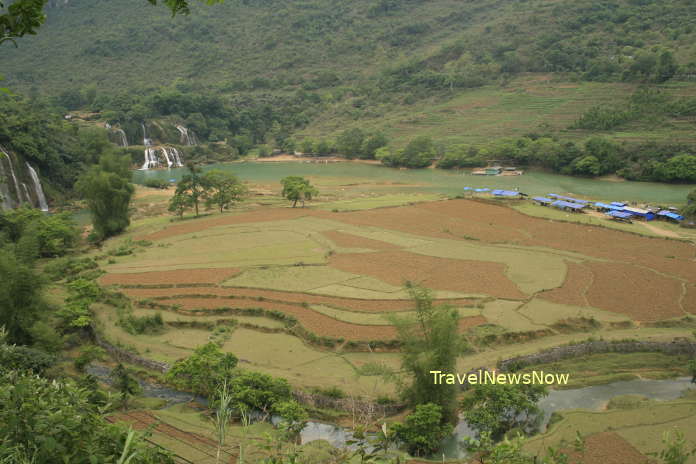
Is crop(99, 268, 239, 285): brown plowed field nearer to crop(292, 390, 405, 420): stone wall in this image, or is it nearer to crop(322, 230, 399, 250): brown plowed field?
crop(322, 230, 399, 250): brown plowed field

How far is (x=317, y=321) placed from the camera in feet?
74.3

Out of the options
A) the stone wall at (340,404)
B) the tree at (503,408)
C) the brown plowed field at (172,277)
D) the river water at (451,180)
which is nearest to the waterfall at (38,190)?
the river water at (451,180)

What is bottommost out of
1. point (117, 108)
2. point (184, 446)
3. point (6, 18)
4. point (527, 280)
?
point (527, 280)

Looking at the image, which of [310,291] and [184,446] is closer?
[184,446]

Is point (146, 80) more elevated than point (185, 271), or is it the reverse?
point (146, 80)

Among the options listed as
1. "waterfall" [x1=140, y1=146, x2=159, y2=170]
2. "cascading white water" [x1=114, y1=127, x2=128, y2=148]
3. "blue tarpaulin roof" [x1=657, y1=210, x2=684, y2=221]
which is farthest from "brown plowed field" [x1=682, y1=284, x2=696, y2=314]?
"cascading white water" [x1=114, y1=127, x2=128, y2=148]

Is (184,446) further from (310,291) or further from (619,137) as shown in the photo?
(619,137)

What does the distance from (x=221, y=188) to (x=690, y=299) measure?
37229 millimetres

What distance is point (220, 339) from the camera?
71.6 feet

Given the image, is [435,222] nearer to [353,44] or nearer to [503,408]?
[503,408]

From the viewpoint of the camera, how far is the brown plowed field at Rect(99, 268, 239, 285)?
2803cm

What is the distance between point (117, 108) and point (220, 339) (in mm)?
81001

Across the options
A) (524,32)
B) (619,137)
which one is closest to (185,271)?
(619,137)

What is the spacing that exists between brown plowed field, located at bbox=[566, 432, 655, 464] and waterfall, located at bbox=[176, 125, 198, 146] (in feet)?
292
